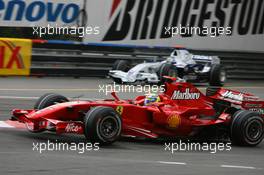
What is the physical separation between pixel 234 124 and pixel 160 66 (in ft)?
33.0

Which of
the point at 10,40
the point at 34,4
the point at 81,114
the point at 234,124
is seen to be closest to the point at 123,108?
the point at 81,114

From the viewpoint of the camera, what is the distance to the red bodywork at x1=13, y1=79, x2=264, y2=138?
8.89 m

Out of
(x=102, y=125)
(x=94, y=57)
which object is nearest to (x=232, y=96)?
(x=102, y=125)

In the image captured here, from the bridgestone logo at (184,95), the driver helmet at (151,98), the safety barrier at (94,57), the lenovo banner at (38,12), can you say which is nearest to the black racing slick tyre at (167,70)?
the safety barrier at (94,57)

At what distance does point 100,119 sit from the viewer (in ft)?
28.2

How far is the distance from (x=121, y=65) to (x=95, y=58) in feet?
4.47

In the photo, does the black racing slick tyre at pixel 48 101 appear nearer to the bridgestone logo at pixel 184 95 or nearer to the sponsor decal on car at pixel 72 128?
the sponsor decal on car at pixel 72 128

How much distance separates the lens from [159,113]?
9438mm

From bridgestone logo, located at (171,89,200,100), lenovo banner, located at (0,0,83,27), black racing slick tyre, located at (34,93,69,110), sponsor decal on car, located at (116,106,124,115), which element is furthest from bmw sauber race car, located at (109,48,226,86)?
sponsor decal on car, located at (116,106,124,115)

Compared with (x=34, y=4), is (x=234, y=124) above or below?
below

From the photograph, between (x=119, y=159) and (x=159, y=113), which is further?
(x=159, y=113)

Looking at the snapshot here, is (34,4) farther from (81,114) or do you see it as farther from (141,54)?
(81,114)

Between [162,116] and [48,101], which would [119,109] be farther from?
[48,101]

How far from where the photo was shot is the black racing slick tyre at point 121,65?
1956 centimetres
